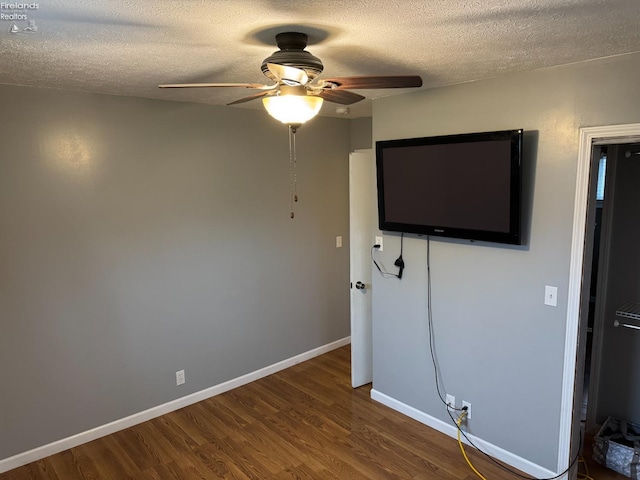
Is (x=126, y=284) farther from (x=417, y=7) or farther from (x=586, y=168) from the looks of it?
(x=586, y=168)

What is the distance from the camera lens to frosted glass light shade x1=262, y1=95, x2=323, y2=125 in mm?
1808

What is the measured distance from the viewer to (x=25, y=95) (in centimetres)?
266

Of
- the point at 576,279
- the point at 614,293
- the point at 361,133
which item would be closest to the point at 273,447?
the point at 576,279

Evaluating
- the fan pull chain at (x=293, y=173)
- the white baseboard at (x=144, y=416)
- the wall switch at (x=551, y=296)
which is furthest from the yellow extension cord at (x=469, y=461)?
the fan pull chain at (x=293, y=173)

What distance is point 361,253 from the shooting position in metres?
3.71

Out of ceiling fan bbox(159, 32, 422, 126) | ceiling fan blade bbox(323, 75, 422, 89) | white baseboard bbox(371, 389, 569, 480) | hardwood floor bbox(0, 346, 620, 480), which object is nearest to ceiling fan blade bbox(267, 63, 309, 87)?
ceiling fan bbox(159, 32, 422, 126)

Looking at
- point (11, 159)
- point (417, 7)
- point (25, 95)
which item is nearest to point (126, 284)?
point (11, 159)

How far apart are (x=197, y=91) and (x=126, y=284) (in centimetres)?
144

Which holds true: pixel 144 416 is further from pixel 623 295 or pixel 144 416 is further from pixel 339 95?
pixel 623 295

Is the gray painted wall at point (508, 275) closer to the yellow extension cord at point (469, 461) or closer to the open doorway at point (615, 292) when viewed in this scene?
the yellow extension cord at point (469, 461)

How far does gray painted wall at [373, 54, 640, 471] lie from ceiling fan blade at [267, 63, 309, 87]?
1415 millimetres

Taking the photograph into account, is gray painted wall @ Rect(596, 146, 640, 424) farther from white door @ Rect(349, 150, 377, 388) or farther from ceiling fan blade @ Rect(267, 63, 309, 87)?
ceiling fan blade @ Rect(267, 63, 309, 87)

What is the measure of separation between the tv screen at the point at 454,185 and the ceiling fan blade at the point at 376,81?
932mm

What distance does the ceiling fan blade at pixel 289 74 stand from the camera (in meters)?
1.61
